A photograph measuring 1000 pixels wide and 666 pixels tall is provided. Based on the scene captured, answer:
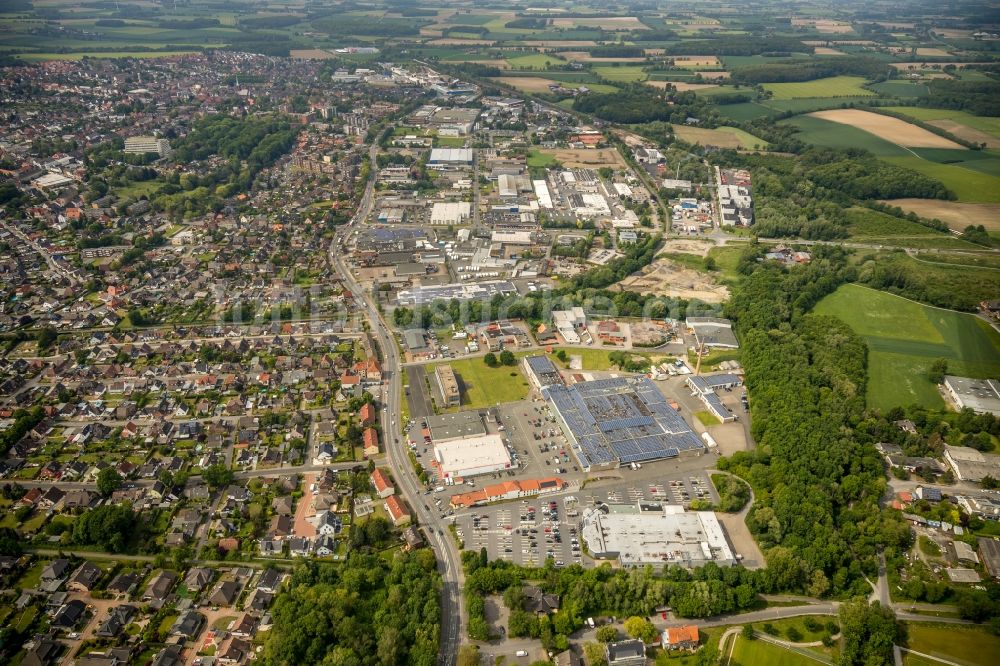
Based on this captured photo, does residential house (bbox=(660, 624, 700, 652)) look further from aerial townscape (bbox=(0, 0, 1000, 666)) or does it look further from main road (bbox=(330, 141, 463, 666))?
main road (bbox=(330, 141, 463, 666))

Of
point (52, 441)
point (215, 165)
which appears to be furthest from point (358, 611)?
point (215, 165)

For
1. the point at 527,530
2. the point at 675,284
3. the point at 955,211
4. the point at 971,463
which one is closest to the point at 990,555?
the point at 971,463

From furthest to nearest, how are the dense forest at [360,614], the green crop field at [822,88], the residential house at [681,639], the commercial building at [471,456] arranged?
the green crop field at [822,88] → the commercial building at [471,456] → the residential house at [681,639] → the dense forest at [360,614]

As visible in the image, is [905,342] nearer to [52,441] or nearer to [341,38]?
[52,441]

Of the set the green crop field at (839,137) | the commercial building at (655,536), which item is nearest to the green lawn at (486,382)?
the commercial building at (655,536)

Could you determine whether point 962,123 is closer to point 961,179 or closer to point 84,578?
point 961,179

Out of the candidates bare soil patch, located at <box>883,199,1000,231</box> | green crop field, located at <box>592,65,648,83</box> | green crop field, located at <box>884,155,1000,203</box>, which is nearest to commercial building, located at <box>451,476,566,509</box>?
bare soil patch, located at <box>883,199,1000,231</box>

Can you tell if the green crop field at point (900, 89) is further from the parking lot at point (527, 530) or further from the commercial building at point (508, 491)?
the parking lot at point (527, 530)
